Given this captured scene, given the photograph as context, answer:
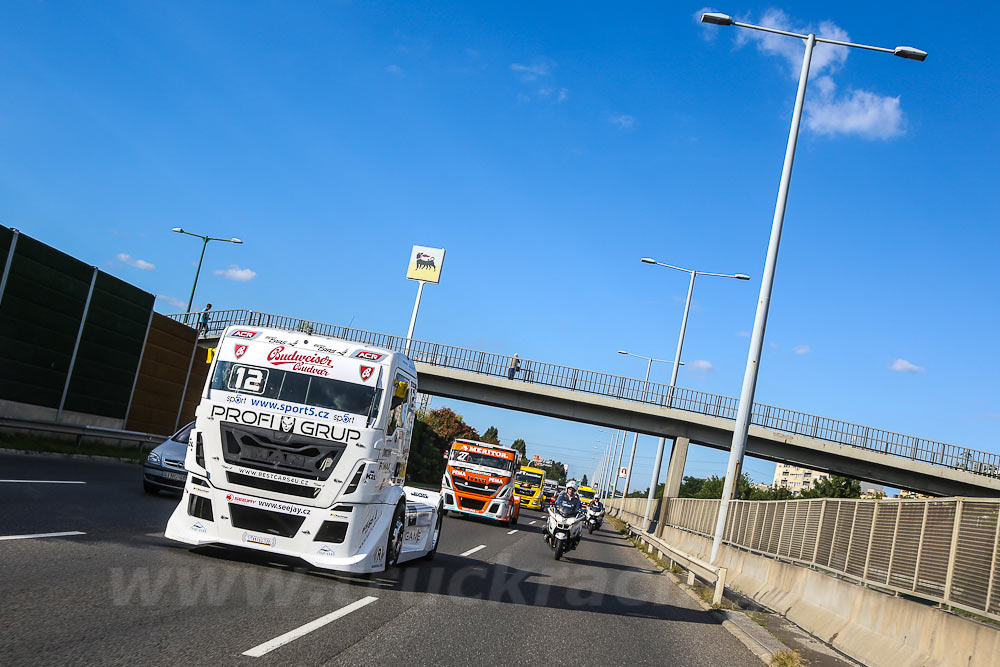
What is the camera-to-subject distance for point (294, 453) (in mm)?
9766

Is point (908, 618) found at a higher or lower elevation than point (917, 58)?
lower

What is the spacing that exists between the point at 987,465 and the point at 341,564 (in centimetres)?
3838

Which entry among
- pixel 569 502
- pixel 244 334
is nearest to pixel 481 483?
pixel 569 502

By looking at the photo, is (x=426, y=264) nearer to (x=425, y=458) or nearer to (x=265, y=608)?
(x=425, y=458)

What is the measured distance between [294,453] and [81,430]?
16.0 metres

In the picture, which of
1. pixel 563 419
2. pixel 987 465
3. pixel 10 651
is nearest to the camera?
pixel 10 651

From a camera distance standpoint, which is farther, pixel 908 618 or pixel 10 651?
pixel 908 618

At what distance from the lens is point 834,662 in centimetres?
958

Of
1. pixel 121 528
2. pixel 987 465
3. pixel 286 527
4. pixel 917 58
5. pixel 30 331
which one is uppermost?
pixel 917 58

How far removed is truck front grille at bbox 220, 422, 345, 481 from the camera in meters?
9.73

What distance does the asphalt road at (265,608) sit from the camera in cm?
623

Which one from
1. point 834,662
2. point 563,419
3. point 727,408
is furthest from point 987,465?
point 834,662

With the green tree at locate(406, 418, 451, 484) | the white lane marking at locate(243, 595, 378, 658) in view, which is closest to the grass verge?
the white lane marking at locate(243, 595, 378, 658)

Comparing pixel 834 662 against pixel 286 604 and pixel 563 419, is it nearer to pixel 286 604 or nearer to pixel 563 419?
pixel 286 604
